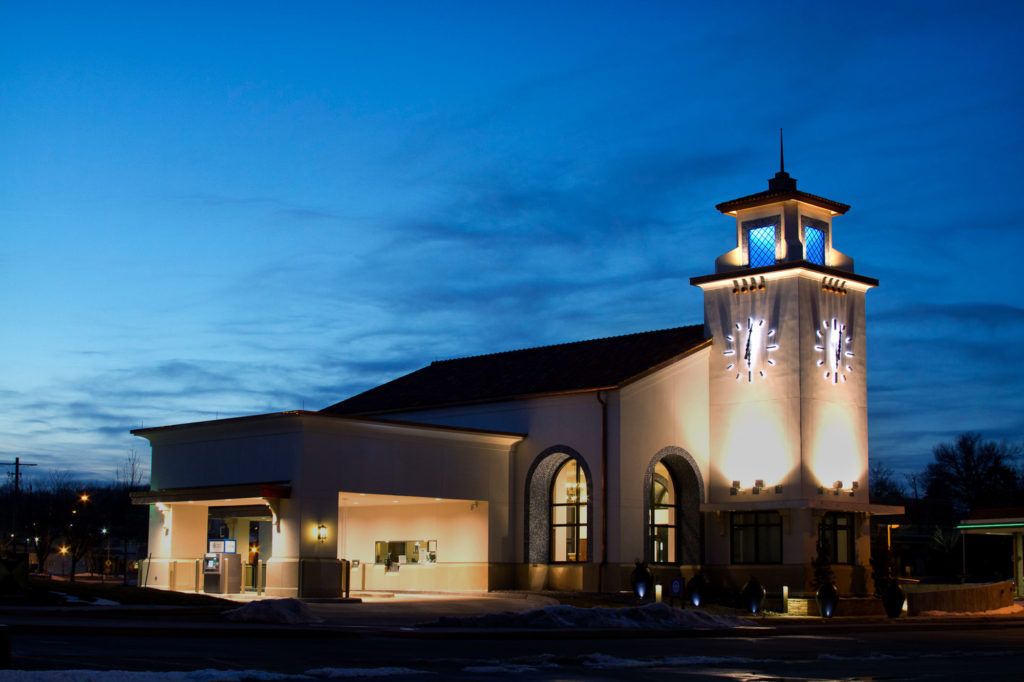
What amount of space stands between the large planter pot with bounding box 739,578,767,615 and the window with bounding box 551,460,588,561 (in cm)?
588

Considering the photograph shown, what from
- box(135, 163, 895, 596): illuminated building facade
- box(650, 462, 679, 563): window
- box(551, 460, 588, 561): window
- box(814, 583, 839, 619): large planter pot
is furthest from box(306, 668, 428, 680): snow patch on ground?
box(650, 462, 679, 563): window

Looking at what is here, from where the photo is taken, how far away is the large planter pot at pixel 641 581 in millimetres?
36469

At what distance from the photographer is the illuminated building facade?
38.6 meters

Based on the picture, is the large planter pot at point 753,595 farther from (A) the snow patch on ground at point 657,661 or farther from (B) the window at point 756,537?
(A) the snow patch on ground at point 657,661

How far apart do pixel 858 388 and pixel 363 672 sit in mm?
29919

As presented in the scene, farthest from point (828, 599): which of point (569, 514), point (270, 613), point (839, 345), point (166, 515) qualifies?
point (166, 515)

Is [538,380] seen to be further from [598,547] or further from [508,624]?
[508,624]

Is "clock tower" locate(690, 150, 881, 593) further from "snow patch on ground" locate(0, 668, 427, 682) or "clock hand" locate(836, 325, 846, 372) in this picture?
"snow patch on ground" locate(0, 668, 427, 682)

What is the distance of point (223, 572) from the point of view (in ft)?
125

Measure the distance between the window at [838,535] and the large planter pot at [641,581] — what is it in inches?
265

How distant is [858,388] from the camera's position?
41.8 metres

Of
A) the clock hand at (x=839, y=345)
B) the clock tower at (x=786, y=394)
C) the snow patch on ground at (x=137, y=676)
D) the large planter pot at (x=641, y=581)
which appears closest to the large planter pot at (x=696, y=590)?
the large planter pot at (x=641, y=581)

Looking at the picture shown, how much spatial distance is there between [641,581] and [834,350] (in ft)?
35.0

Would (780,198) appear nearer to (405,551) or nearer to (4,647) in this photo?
(405,551)
